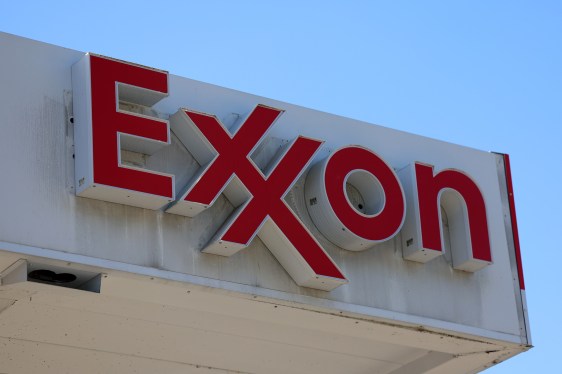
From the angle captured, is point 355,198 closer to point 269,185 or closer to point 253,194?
point 269,185

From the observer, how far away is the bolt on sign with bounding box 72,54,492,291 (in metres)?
11.8

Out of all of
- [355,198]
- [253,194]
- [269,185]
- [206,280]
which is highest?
[355,198]

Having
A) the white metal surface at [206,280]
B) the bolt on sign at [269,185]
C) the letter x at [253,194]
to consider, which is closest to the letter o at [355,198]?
the bolt on sign at [269,185]

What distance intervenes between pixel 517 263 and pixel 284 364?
2.94 meters

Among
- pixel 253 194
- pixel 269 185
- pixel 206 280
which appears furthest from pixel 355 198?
pixel 206 280

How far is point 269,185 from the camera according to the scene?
497 inches

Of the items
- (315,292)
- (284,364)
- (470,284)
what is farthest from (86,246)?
(470,284)

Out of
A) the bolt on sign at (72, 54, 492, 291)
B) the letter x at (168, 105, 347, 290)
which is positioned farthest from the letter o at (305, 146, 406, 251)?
the letter x at (168, 105, 347, 290)

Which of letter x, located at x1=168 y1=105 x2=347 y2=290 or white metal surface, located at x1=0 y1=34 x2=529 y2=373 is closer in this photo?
white metal surface, located at x1=0 y1=34 x2=529 y2=373

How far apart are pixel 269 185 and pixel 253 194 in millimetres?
221

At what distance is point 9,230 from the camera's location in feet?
36.6

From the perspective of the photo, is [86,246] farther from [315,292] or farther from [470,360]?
[470,360]

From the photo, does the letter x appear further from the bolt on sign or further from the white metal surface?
the white metal surface

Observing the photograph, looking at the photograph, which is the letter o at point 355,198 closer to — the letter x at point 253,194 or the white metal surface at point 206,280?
the white metal surface at point 206,280
